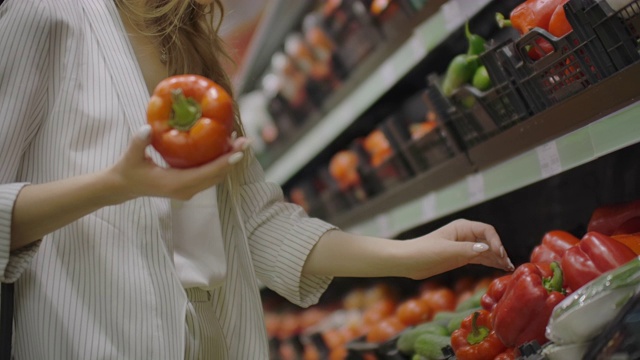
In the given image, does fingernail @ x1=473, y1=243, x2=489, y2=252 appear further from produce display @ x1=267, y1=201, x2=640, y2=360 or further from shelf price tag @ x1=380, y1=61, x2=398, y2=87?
shelf price tag @ x1=380, y1=61, x2=398, y2=87

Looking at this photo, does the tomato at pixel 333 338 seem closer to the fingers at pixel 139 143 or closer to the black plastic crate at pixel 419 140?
the black plastic crate at pixel 419 140

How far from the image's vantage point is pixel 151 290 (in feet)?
4.75

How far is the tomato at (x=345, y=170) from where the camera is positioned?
11.5 ft

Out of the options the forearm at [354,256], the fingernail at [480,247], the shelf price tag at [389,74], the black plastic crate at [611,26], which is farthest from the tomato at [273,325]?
the black plastic crate at [611,26]

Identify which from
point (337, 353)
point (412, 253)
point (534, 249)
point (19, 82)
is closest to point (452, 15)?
point (534, 249)

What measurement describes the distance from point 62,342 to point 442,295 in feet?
5.47

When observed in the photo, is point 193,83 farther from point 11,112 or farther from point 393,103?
point 393,103

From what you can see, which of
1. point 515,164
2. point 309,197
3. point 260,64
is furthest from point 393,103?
point 260,64

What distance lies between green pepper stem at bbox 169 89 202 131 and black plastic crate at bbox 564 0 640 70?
79cm

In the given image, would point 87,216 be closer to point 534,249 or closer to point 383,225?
point 534,249

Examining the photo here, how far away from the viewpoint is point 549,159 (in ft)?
6.01

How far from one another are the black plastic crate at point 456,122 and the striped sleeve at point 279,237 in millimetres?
641

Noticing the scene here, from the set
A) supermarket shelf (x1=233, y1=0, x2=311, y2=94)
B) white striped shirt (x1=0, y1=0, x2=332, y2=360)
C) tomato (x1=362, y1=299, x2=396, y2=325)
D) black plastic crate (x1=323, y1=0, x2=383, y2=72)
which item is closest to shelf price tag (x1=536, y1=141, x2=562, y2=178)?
white striped shirt (x1=0, y1=0, x2=332, y2=360)

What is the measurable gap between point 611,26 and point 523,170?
484 mm
